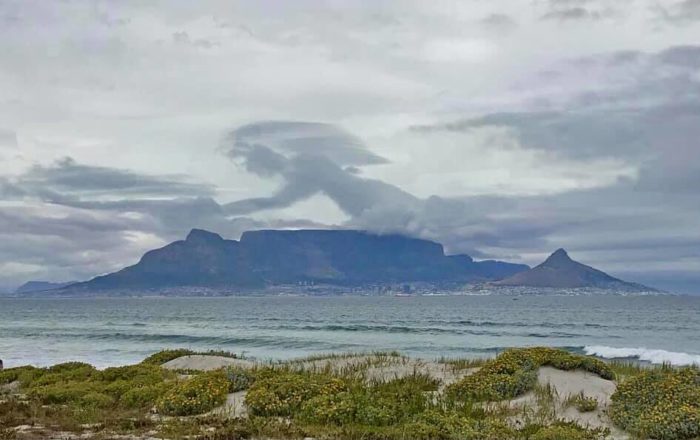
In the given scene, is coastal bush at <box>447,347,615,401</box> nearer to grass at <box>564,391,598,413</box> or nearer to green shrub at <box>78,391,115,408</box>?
grass at <box>564,391,598,413</box>

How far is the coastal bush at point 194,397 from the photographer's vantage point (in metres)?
15.7

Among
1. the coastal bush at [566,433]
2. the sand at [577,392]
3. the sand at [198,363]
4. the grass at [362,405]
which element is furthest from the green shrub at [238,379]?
the coastal bush at [566,433]

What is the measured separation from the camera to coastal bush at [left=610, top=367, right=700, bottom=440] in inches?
528

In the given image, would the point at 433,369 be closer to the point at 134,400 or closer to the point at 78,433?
the point at 134,400

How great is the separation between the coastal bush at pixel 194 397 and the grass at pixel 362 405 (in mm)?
25

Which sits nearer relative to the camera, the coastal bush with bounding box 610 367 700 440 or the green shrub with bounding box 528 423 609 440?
the green shrub with bounding box 528 423 609 440

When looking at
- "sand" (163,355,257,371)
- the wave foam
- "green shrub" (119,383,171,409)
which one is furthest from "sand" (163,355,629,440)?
the wave foam

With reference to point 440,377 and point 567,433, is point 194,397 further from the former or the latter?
point 567,433

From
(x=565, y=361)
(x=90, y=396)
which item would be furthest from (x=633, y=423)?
(x=90, y=396)

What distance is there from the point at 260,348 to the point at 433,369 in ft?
124

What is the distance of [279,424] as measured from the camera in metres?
14.1

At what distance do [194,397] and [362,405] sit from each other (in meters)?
3.94

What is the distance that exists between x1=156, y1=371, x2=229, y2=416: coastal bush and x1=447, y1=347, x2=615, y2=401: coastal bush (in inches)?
211

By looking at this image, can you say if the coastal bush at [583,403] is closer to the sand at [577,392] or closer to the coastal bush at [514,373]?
the sand at [577,392]
